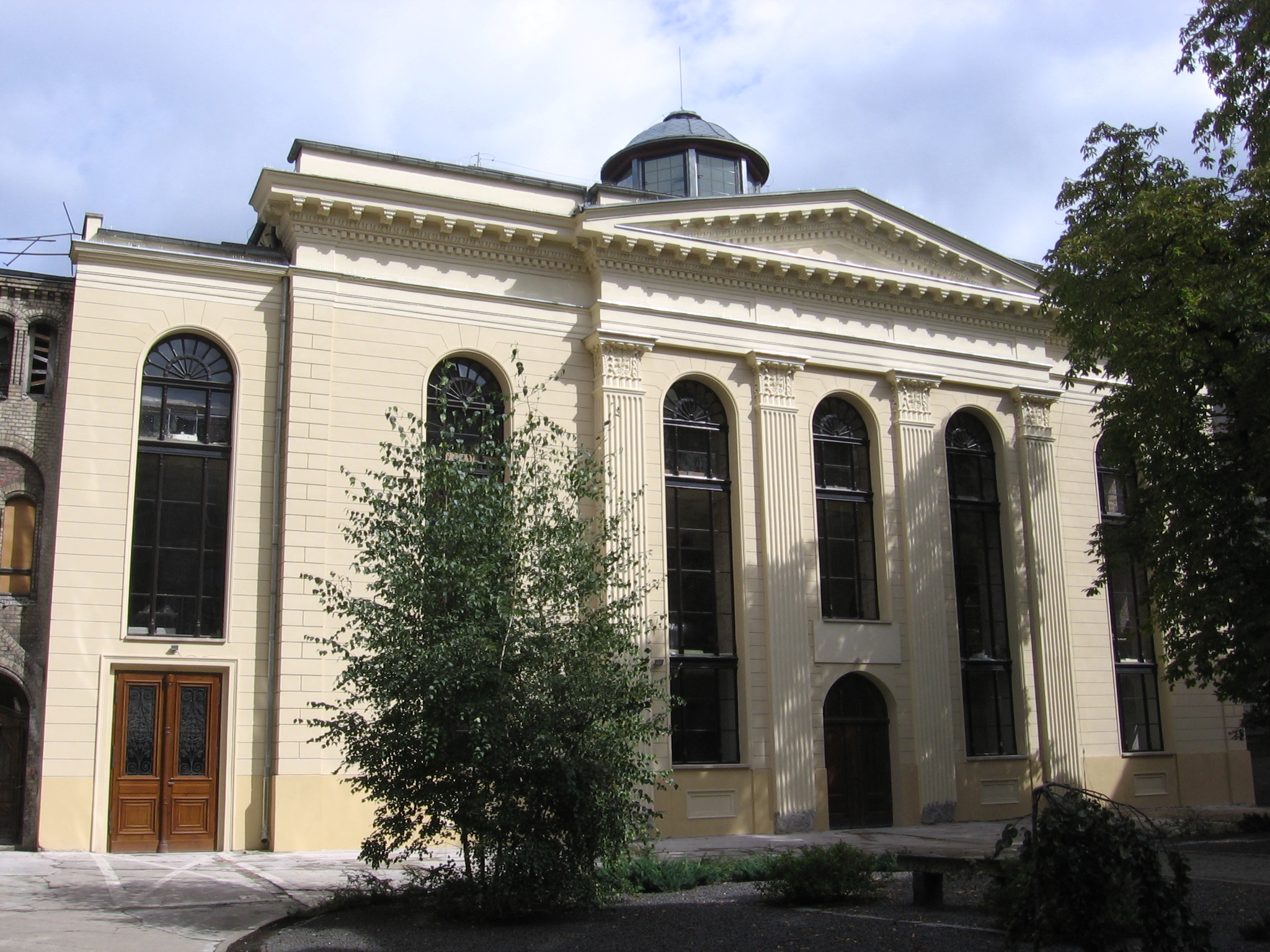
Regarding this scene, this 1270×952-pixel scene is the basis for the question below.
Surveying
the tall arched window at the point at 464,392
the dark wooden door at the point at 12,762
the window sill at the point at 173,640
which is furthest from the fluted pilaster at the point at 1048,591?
the dark wooden door at the point at 12,762

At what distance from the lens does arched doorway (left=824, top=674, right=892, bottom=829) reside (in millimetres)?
23453

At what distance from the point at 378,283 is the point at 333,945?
13.6 m

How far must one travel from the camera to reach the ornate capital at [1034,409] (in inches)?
1061

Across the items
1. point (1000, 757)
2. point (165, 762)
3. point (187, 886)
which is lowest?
point (187, 886)

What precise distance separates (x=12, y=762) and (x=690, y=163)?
20100 mm

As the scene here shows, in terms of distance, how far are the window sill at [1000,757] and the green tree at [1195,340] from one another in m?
5.23

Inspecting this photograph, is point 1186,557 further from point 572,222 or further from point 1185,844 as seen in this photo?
point 572,222

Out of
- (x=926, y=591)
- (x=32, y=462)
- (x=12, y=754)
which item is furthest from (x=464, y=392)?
(x=926, y=591)

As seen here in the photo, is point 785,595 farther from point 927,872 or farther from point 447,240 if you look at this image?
point 927,872

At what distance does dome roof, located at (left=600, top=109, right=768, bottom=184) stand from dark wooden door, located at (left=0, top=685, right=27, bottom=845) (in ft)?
63.4

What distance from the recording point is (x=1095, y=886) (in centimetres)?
896

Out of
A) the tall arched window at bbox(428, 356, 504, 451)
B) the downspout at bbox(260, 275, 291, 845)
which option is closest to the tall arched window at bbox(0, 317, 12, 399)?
the downspout at bbox(260, 275, 291, 845)

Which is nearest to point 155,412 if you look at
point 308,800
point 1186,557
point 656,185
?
point 308,800

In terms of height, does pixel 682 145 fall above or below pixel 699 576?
above
